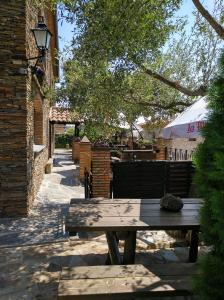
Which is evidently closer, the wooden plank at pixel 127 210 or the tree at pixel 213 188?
the tree at pixel 213 188

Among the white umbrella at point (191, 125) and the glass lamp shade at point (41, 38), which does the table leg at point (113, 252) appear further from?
the glass lamp shade at point (41, 38)

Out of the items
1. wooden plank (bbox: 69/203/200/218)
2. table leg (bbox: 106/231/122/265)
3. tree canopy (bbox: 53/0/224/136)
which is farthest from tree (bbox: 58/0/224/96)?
table leg (bbox: 106/231/122/265)

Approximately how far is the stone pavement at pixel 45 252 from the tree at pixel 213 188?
1.53 metres

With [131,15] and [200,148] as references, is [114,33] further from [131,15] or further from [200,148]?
[200,148]

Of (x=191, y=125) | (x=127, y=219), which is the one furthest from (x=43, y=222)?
(x=191, y=125)

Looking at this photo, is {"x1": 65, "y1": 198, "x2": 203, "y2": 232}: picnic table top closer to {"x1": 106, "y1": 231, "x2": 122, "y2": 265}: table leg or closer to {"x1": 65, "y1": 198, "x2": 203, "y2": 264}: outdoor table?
{"x1": 65, "y1": 198, "x2": 203, "y2": 264}: outdoor table

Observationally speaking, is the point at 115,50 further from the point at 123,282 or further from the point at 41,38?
the point at 123,282

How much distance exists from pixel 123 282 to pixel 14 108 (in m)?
5.16

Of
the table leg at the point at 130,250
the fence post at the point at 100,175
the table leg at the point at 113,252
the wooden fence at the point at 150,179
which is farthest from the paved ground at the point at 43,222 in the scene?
the table leg at the point at 130,250

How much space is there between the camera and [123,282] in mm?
2652

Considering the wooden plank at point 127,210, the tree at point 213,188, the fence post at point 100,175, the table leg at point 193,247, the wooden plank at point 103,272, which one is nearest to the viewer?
the tree at point 213,188

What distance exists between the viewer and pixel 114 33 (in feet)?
21.4

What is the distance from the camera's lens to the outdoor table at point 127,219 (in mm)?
3629

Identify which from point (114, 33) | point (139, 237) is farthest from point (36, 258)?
point (114, 33)
